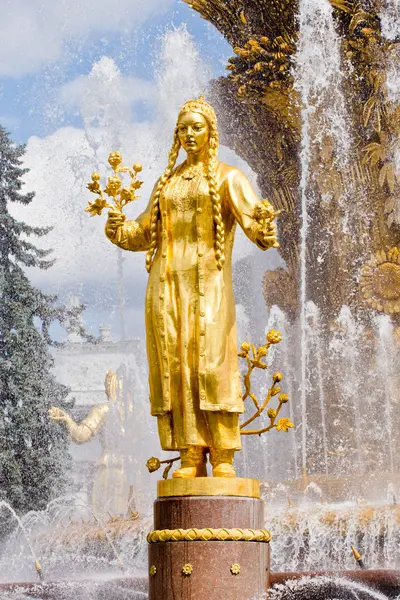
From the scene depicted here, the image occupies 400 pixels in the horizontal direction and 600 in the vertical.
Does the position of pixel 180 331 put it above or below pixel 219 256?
below

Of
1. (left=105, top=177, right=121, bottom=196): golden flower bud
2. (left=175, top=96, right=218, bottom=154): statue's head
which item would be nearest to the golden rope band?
(left=105, top=177, right=121, bottom=196): golden flower bud

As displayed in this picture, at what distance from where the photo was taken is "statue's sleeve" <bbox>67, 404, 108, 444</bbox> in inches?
650

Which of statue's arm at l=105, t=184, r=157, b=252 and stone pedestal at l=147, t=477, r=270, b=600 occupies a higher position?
statue's arm at l=105, t=184, r=157, b=252

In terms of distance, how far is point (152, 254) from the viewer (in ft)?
20.7

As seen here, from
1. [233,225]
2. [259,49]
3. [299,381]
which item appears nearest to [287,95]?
[259,49]

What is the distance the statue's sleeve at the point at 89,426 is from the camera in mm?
16500

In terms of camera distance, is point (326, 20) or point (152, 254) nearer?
point (152, 254)

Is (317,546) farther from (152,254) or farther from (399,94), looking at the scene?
(399,94)

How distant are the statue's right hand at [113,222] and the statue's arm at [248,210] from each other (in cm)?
63

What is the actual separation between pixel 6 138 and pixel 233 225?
1651 centimetres

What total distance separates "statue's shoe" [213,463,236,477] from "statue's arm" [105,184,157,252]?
53.7 inches

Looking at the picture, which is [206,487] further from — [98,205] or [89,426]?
[89,426]

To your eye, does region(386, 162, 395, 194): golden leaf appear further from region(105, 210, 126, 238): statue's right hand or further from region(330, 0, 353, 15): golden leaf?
region(105, 210, 126, 238): statue's right hand

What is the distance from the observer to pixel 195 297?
6.03 metres
